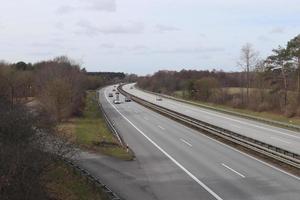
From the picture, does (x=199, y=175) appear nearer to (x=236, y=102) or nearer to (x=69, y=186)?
(x=69, y=186)

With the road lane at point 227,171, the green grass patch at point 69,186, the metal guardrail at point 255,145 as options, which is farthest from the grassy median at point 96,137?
the metal guardrail at point 255,145

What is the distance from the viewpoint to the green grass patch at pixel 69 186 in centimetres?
2000

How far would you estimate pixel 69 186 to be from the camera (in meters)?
22.3

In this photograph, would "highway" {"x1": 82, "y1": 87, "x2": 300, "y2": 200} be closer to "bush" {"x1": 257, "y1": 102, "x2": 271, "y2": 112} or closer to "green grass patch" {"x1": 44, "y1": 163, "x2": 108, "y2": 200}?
"green grass patch" {"x1": 44, "y1": 163, "x2": 108, "y2": 200}

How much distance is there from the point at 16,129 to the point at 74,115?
1847 inches

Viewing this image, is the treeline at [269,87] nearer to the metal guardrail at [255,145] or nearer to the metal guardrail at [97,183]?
the metal guardrail at [255,145]

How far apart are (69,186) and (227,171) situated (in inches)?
289

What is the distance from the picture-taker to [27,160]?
46.8ft

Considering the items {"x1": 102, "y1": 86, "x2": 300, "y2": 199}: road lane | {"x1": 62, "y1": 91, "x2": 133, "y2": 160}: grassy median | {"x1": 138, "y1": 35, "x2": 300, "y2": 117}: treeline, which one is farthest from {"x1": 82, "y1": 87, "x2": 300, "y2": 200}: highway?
{"x1": 138, "y1": 35, "x2": 300, "y2": 117}: treeline

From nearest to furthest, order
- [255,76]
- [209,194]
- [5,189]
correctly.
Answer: [5,189]
[209,194]
[255,76]

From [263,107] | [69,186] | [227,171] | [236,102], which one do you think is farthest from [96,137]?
[236,102]

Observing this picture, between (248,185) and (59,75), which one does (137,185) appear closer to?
(248,185)

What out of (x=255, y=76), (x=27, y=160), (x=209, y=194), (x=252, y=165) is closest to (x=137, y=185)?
(x=209, y=194)

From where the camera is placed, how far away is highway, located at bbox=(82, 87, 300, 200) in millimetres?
20016
